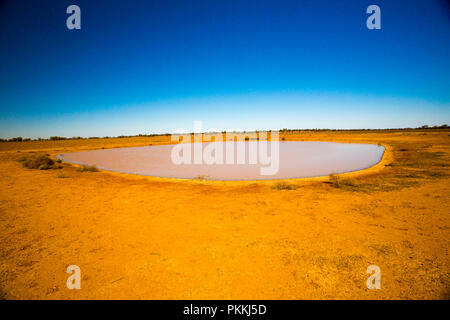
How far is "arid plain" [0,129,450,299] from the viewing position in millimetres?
2648

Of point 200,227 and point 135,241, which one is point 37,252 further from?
point 200,227

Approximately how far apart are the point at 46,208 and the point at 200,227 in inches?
202

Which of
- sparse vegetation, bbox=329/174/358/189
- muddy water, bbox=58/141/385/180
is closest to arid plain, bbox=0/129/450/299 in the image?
sparse vegetation, bbox=329/174/358/189

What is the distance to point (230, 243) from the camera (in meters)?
3.74

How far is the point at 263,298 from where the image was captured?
2506 mm

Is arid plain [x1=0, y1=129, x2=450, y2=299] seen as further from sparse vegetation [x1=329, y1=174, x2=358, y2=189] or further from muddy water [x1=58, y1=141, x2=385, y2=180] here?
muddy water [x1=58, y1=141, x2=385, y2=180]

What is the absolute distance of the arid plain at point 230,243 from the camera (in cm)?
265

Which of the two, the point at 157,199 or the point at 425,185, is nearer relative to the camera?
the point at 157,199

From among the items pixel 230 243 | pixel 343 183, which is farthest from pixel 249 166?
pixel 230 243

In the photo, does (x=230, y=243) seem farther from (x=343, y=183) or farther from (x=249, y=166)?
(x=249, y=166)
